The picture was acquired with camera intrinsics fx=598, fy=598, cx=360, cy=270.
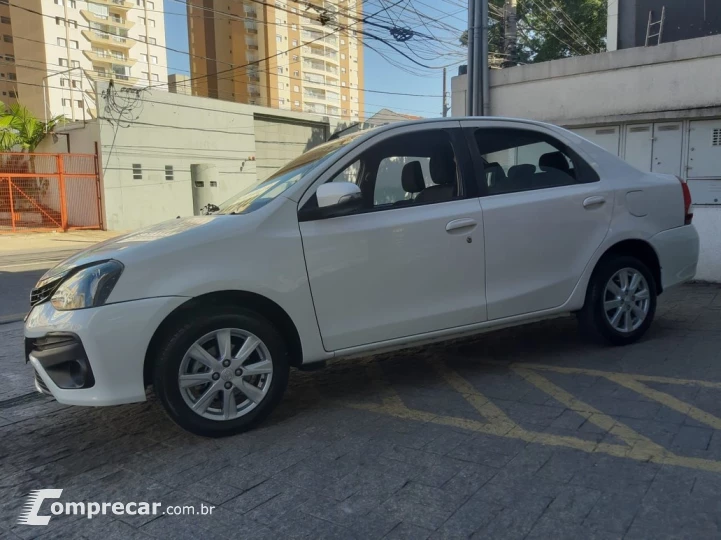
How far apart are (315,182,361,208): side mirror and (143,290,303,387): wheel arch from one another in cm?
65

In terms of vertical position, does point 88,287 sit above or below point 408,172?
below

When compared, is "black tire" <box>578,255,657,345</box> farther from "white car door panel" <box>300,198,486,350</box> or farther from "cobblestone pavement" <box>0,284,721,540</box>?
"white car door panel" <box>300,198,486,350</box>

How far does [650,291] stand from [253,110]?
26.4m

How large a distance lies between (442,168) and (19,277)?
9.29 m

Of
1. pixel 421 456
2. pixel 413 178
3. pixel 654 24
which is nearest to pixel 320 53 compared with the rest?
pixel 654 24

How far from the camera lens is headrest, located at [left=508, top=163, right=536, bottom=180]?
14.0 ft

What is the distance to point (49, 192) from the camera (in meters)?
22.6

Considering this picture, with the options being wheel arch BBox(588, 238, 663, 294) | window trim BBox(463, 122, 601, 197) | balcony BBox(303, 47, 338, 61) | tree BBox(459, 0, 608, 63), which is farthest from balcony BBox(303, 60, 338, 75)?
wheel arch BBox(588, 238, 663, 294)

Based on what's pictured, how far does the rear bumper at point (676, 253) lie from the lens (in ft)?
15.6

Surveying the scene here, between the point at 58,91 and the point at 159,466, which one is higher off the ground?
the point at 58,91

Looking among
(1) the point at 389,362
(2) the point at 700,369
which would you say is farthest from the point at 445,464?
(2) the point at 700,369

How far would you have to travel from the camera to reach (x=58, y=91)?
2402 inches

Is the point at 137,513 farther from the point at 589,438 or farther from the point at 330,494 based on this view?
the point at 589,438

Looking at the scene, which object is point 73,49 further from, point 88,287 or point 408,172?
point 88,287
